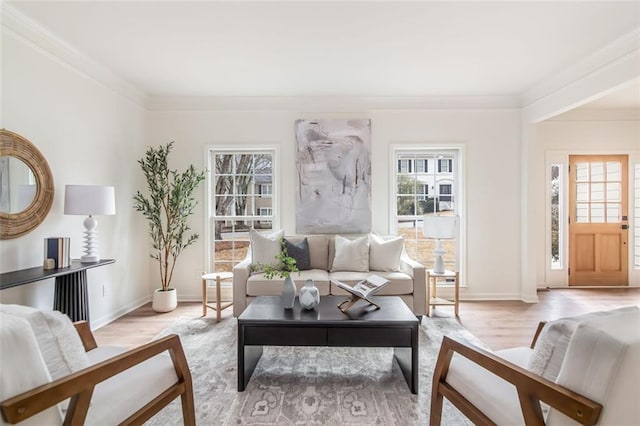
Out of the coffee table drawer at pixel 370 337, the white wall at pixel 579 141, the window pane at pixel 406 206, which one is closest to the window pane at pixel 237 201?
the window pane at pixel 406 206

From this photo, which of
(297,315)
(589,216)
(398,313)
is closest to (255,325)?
(297,315)

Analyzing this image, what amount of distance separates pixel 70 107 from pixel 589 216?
6963 mm

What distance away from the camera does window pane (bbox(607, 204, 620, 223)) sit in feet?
16.8

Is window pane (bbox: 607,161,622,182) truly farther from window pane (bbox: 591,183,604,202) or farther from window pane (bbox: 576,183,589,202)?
window pane (bbox: 576,183,589,202)

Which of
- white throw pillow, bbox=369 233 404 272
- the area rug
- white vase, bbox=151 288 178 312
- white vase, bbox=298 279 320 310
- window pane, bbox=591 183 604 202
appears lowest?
the area rug

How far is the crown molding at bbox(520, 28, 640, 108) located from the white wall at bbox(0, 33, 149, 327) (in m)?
5.00

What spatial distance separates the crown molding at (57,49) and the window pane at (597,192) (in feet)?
22.2

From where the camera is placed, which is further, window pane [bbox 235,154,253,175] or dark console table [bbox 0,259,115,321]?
window pane [bbox 235,154,253,175]

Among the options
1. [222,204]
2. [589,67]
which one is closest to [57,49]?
[222,204]

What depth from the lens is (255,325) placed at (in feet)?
7.45

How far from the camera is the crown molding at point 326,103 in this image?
14.3ft

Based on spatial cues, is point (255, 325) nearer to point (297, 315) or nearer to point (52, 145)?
point (297, 315)

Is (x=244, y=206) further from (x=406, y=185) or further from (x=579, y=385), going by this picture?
(x=579, y=385)

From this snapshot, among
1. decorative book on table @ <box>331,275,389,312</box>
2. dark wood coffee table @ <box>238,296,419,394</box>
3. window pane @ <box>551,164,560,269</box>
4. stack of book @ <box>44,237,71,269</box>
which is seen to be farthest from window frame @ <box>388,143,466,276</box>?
stack of book @ <box>44,237,71,269</box>
